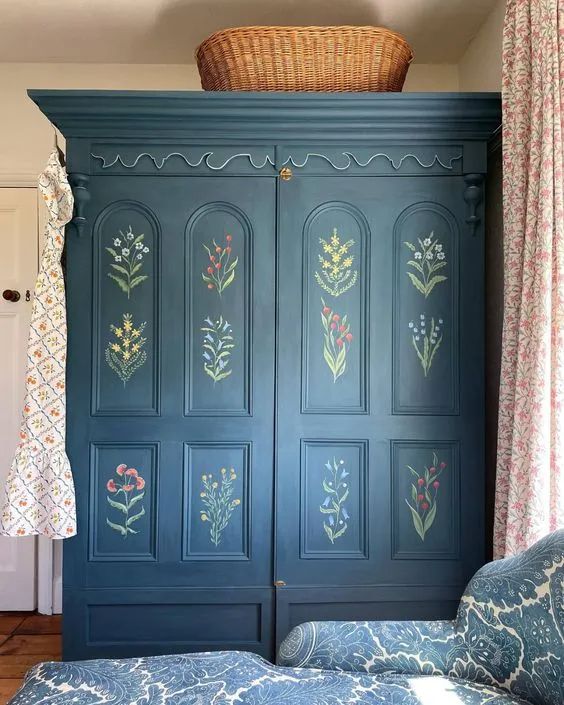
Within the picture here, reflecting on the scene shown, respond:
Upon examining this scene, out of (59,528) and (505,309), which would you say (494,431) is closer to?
(505,309)

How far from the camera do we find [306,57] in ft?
7.16

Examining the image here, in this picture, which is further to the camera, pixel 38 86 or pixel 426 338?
pixel 38 86

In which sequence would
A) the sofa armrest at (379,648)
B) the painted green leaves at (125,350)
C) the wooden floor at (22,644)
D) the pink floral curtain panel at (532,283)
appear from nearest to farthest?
the sofa armrest at (379,648) < the pink floral curtain panel at (532,283) < the painted green leaves at (125,350) < the wooden floor at (22,644)

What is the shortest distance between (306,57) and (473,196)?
0.79 meters

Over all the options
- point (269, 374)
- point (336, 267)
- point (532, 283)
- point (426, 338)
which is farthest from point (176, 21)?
point (532, 283)

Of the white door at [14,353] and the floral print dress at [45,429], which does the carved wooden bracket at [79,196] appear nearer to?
the floral print dress at [45,429]

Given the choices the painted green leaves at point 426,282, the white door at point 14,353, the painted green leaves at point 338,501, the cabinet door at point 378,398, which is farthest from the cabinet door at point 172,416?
the white door at point 14,353

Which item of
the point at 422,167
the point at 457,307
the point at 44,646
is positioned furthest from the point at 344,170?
the point at 44,646

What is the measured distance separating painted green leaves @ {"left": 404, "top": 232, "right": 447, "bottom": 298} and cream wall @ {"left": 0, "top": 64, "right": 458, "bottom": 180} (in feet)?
3.87

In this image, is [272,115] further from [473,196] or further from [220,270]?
[473,196]

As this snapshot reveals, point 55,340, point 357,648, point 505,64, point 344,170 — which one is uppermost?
point 505,64

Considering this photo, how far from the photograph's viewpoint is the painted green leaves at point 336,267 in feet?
7.31

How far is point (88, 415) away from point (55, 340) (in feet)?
0.96

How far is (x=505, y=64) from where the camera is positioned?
6.63 feet
